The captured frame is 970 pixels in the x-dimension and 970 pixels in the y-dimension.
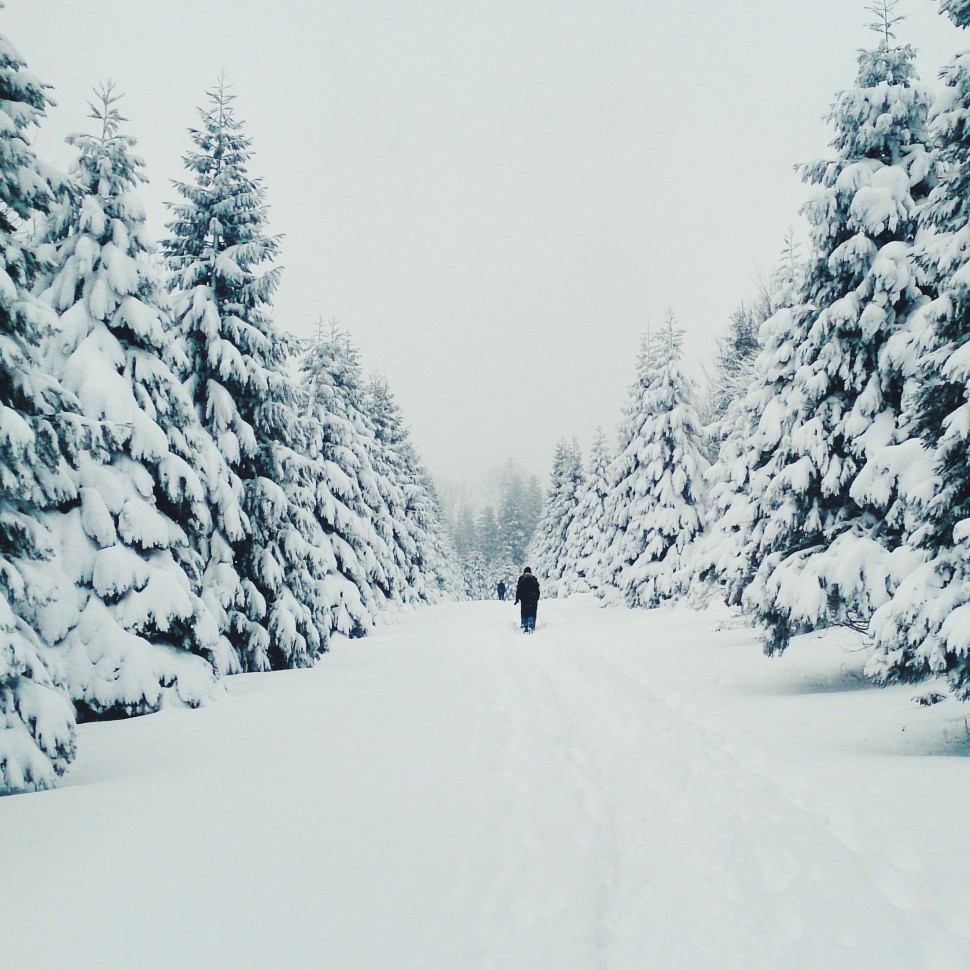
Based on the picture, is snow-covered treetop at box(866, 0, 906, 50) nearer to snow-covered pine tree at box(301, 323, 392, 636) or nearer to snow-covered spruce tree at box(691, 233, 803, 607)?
snow-covered spruce tree at box(691, 233, 803, 607)

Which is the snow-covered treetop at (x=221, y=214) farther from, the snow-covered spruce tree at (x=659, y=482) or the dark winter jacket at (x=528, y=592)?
the snow-covered spruce tree at (x=659, y=482)

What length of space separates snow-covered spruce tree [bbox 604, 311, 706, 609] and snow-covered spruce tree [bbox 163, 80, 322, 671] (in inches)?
619

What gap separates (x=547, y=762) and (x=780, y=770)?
2307 mm

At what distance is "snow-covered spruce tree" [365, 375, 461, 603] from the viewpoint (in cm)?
3478

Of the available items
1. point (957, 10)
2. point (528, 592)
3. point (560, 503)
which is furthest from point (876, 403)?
point (560, 503)

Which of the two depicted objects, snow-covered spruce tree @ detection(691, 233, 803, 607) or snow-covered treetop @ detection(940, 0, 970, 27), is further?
snow-covered spruce tree @ detection(691, 233, 803, 607)

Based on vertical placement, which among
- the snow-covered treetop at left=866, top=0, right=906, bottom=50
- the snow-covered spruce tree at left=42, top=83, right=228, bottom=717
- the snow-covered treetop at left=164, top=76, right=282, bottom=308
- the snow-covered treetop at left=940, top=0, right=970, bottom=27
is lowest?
the snow-covered spruce tree at left=42, top=83, right=228, bottom=717

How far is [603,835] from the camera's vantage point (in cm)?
509

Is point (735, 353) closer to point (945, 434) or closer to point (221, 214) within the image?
point (221, 214)

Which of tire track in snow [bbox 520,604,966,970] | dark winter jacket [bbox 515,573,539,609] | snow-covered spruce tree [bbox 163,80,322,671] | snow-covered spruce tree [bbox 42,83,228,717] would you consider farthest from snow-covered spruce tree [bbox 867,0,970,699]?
dark winter jacket [bbox 515,573,539,609]

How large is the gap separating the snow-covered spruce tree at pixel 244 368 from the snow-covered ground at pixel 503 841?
499cm

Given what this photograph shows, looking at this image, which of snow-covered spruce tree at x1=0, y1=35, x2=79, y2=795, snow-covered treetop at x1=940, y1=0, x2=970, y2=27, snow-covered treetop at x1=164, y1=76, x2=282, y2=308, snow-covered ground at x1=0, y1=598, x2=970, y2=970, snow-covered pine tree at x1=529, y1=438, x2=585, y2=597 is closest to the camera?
snow-covered ground at x1=0, y1=598, x2=970, y2=970

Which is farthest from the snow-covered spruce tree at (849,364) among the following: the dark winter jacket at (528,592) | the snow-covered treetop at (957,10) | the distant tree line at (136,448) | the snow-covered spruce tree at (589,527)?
the snow-covered spruce tree at (589,527)

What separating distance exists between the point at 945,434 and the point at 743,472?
1065 centimetres
